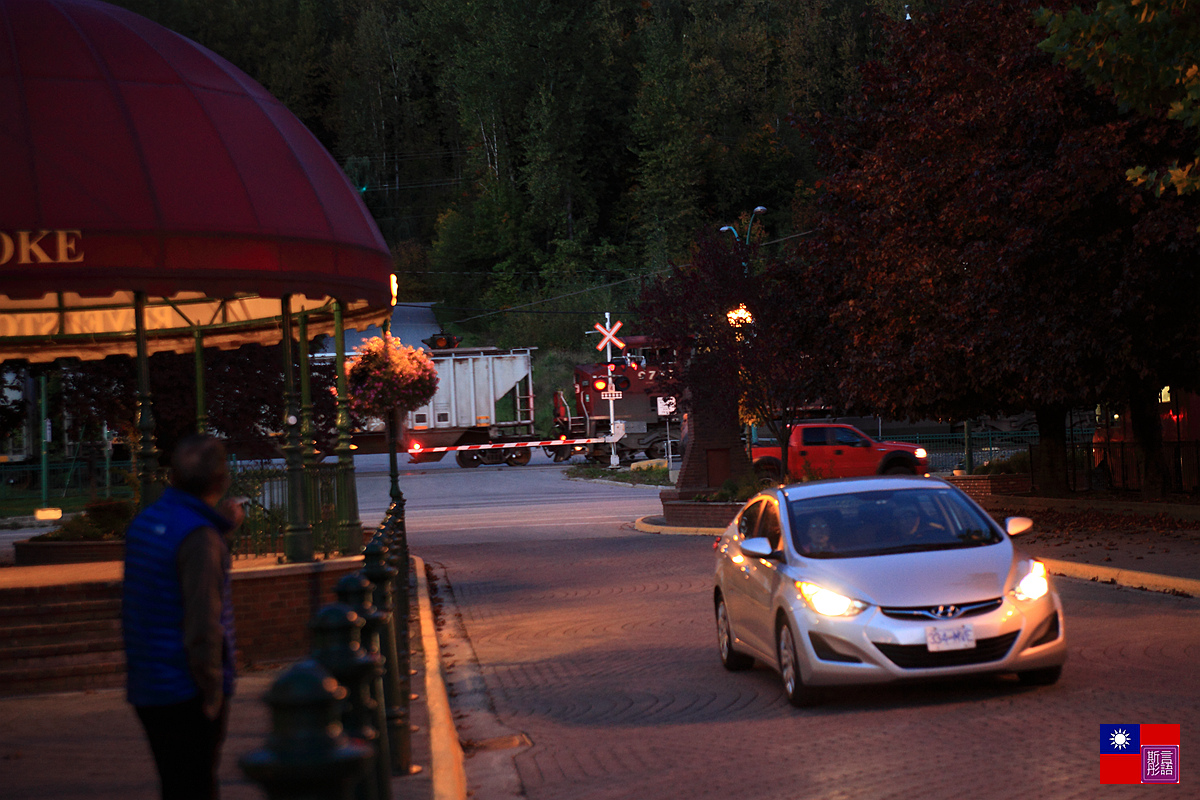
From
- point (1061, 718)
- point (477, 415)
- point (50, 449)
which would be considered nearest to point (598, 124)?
point (477, 415)

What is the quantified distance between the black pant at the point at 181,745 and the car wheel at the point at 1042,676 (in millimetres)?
Answer: 5965

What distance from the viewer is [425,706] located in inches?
348

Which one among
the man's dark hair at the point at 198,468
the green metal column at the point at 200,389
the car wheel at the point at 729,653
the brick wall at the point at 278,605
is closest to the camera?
the man's dark hair at the point at 198,468

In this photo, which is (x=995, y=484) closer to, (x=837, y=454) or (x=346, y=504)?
(x=837, y=454)

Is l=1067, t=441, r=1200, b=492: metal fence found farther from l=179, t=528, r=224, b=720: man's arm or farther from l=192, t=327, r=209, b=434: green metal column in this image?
l=179, t=528, r=224, b=720: man's arm

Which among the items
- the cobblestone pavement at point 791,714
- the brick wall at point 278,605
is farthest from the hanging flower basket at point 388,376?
the brick wall at point 278,605

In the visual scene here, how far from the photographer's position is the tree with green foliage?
12219 mm

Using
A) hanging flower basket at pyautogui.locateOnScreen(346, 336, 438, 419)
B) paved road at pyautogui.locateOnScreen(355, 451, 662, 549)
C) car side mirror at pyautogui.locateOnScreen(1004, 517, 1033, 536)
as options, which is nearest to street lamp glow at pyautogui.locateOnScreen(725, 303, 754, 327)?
paved road at pyautogui.locateOnScreen(355, 451, 662, 549)

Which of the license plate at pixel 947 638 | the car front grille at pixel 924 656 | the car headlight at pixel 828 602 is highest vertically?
the car headlight at pixel 828 602

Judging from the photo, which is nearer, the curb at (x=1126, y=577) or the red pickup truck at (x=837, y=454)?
the curb at (x=1126, y=577)

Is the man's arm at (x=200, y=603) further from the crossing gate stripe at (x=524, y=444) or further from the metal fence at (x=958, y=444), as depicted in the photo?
the crossing gate stripe at (x=524, y=444)

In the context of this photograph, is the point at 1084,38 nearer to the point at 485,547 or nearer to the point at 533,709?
the point at 533,709

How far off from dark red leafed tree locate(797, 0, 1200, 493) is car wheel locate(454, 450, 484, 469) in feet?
98.5

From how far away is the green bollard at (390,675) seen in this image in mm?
6695
